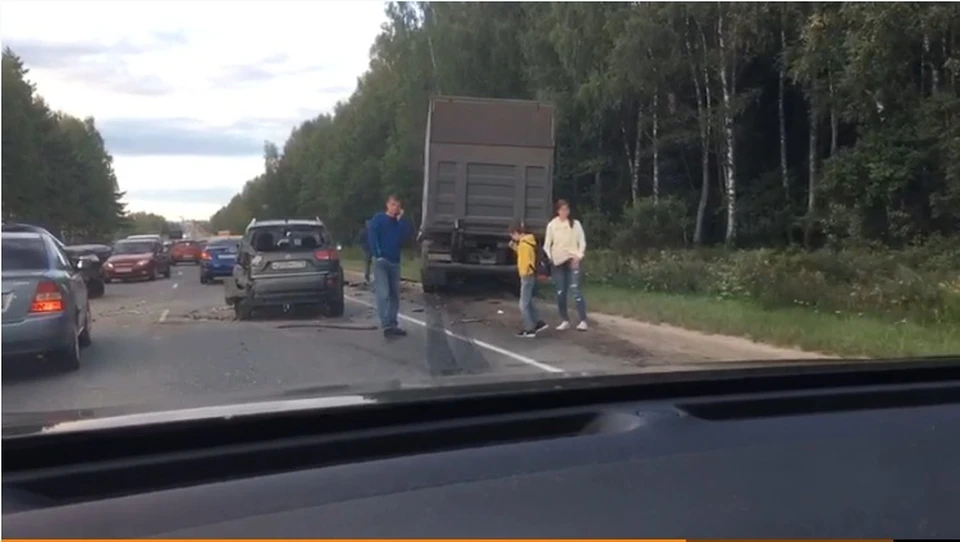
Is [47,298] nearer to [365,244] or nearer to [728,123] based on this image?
[365,244]

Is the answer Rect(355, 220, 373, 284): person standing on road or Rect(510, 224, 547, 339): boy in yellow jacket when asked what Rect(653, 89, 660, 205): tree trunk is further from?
Rect(510, 224, 547, 339): boy in yellow jacket

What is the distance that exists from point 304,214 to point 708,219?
1142 cm

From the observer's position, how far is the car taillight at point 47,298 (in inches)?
398

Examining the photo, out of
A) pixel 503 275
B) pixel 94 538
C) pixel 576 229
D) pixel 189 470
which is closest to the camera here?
pixel 94 538

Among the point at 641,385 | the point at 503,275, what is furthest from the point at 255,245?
the point at 641,385

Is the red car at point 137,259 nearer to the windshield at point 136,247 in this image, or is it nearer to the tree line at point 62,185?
the windshield at point 136,247

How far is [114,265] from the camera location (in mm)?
23047

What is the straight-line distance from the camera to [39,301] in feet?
33.3

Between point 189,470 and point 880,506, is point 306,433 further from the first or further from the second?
point 880,506

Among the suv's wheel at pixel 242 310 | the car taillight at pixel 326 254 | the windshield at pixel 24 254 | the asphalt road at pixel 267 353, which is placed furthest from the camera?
the car taillight at pixel 326 254

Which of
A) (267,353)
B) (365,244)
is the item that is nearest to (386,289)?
(365,244)

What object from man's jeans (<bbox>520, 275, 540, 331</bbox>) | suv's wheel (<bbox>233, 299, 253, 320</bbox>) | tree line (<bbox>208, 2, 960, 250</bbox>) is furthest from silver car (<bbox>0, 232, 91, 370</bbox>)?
tree line (<bbox>208, 2, 960, 250</bbox>)

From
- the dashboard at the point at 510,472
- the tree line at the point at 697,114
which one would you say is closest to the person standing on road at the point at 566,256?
the tree line at the point at 697,114

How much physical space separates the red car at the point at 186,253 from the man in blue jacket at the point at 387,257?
9.76 metres
